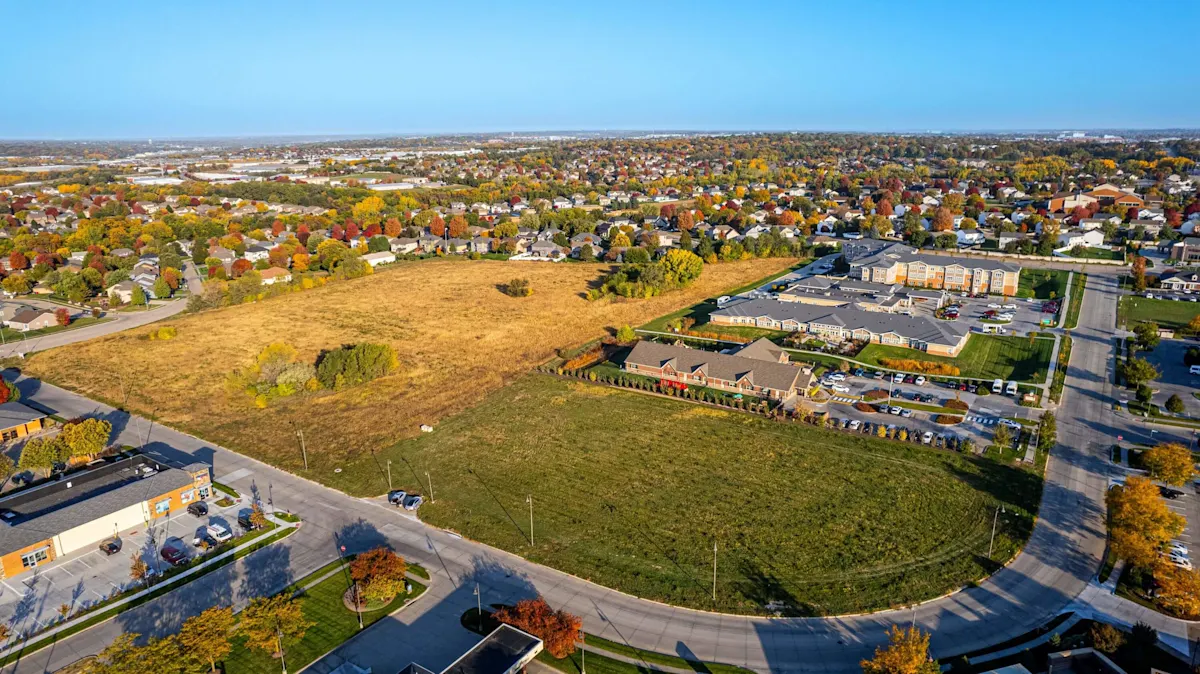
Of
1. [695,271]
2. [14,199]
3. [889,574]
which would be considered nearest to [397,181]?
[14,199]

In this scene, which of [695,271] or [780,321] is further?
[695,271]

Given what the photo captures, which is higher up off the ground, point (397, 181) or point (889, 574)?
point (397, 181)

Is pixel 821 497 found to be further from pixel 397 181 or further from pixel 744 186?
pixel 397 181

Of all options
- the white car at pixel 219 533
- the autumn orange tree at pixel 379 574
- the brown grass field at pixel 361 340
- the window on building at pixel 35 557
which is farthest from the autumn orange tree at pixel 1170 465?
the window on building at pixel 35 557

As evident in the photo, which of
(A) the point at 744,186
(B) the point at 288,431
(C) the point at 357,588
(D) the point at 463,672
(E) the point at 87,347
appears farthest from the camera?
(A) the point at 744,186

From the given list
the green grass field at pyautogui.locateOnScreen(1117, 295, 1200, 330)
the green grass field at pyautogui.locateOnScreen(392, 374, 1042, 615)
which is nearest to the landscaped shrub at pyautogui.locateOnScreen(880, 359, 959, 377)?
the green grass field at pyautogui.locateOnScreen(392, 374, 1042, 615)
